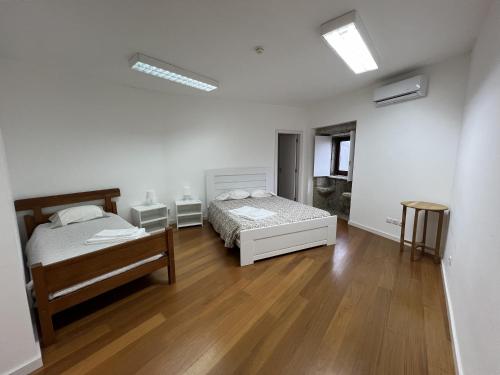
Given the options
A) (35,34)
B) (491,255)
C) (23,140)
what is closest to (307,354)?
(491,255)

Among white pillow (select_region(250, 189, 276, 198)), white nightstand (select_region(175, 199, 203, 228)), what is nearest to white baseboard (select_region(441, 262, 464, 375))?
white pillow (select_region(250, 189, 276, 198))

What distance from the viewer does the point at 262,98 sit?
4.16 meters

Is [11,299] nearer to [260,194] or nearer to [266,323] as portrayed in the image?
[266,323]

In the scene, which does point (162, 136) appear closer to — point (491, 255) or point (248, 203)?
point (248, 203)

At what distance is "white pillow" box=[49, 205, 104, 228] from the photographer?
254 centimetres

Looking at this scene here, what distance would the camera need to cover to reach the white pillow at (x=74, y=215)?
100.0 inches

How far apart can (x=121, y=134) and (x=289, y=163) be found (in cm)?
379

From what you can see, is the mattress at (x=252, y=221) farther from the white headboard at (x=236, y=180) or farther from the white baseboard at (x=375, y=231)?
the white baseboard at (x=375, y=231)

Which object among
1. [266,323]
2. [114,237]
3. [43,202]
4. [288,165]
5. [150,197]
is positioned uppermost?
[288,165]

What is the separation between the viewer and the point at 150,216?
3621 millimetres

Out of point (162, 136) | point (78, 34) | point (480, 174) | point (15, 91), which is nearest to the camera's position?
point (480, 174)

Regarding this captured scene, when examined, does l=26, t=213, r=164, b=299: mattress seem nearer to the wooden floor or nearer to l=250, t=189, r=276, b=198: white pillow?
the wooden floor

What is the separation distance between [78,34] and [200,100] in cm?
218

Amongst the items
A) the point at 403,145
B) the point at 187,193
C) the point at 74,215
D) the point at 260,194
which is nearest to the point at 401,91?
the point at 403,145
